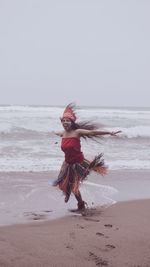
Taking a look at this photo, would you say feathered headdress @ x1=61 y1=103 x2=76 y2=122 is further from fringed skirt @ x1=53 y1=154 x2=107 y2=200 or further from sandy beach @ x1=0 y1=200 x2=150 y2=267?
sandy beach @ x1=0 y1=200 x2=150 y2=267

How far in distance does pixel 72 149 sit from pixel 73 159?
170mm

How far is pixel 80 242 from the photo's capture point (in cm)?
313

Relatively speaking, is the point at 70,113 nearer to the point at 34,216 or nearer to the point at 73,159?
the point at 73,159

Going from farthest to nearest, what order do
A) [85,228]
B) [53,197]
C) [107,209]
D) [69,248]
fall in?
[53,197] < [107,209] < [85,228] < [69,248]

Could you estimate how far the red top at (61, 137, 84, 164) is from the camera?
5.02 metres

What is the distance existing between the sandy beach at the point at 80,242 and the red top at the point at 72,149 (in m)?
0.98

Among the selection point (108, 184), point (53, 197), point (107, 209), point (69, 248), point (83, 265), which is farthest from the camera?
point (108, 184)

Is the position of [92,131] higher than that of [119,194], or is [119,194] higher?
[92,131]

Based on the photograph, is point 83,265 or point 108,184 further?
point 108,184

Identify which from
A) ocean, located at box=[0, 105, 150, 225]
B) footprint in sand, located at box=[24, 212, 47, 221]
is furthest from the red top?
footprint in sand, located at box=[24, 212, 47, 221]

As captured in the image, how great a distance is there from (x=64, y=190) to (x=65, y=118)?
39.8 inches

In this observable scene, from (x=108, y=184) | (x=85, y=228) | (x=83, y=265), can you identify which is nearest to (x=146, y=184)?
(x=108, y=184)

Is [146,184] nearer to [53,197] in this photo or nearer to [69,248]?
[53,197]

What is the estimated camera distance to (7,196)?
549 cm
